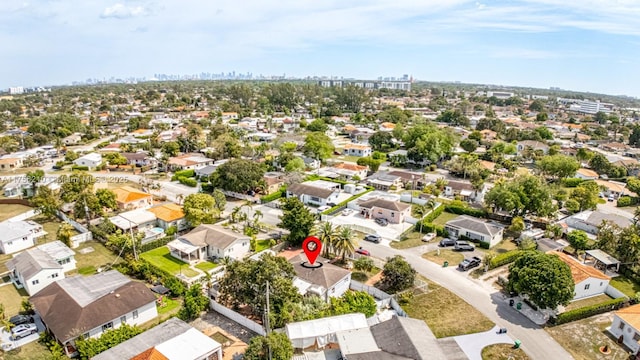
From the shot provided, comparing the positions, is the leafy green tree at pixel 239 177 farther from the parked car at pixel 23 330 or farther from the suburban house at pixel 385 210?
the parked car at pixel 23 330

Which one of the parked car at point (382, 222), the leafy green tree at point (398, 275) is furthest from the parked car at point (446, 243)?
the leafy green tree at point (398, 275)

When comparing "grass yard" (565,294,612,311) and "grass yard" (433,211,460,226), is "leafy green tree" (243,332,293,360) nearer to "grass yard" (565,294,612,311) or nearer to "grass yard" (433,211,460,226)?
"grass yard" (565,294,612,311)

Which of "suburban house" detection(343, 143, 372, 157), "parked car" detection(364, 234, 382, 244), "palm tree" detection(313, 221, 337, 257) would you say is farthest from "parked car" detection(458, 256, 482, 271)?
"suburban house" detection(343, 143, 372, 157)

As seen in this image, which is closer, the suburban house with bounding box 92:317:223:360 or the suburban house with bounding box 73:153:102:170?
the suburban house with bounding box 92:317:223:360

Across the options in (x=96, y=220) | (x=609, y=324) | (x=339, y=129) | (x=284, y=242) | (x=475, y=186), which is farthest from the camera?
(x=339, y=129)

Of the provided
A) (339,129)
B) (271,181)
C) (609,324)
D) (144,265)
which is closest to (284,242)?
(144,265)

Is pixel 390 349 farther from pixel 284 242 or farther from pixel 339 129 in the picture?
pixel 339 129
